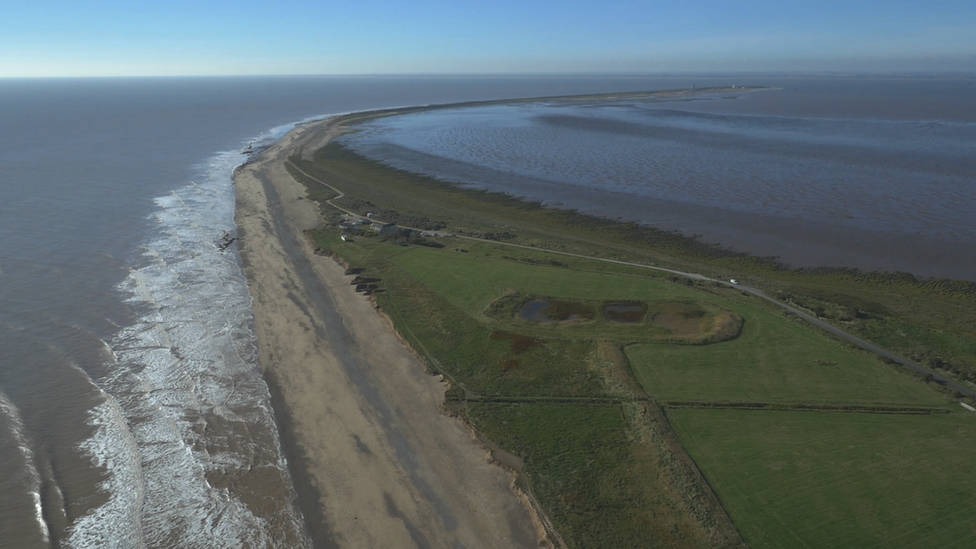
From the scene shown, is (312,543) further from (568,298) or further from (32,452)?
(568,298)

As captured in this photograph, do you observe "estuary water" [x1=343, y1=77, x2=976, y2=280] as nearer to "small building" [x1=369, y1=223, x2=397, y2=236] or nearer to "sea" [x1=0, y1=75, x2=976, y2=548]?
"sea" [x1=0, y1=75, x2=976, y2=548]

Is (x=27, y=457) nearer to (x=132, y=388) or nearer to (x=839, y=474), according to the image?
(x=132, y=388)

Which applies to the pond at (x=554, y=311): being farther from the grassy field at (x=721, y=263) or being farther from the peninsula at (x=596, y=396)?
the grassy field at (x=721, y=263)

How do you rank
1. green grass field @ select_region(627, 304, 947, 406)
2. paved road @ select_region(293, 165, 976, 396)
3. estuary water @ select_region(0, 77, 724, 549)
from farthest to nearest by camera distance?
paved road @ select_region(293, 165, 976, 396) → green grass field @ select_region(627, 304, 947, 406) → estuary water @ select_region(0, 77, 724, 549)

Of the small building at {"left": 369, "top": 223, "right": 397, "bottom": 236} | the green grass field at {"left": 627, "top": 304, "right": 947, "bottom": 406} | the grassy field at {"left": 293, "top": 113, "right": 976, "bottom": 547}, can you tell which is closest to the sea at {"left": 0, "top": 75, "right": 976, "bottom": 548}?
the grassy field at {"left": 293, "top": 113, "right": 976, "bottom": 547}

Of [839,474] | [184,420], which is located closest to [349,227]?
[184,420]

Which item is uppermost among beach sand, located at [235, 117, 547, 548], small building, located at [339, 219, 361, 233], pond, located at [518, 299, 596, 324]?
small building, located at [339, 219, 361, 233]

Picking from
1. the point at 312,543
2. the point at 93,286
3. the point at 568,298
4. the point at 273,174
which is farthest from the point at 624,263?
the point at 273,174
